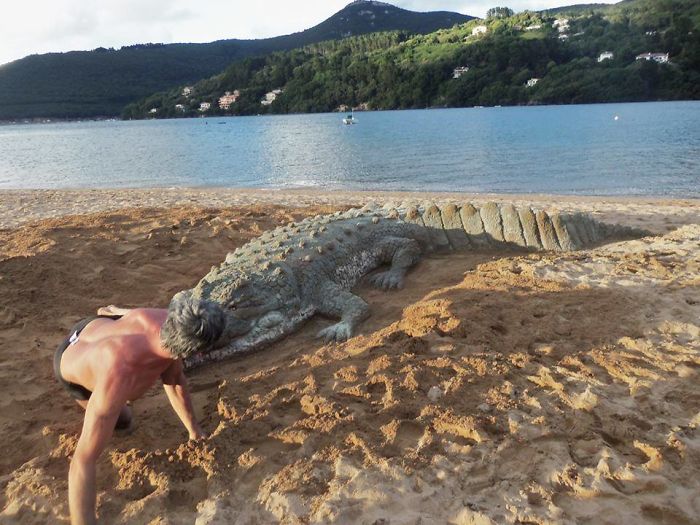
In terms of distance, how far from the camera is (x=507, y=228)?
664cm

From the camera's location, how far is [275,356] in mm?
4238

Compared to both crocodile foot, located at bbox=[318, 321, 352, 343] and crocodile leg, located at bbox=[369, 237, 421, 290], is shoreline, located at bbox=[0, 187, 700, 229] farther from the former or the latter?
crocodile foot, located at bbox=[318, 321, 352, 343]

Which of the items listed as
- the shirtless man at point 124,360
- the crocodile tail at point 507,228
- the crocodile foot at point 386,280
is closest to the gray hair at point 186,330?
the shirtless man at point 124,360

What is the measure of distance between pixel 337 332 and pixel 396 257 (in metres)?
2.00

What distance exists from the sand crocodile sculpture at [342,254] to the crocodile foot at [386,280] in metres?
0.01

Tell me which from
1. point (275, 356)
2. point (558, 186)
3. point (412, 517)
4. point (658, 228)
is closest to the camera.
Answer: point (412, 517)

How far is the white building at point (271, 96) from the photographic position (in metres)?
110

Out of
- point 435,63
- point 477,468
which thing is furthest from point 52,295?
point 435,63

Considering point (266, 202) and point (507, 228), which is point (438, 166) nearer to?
point (266, 202)

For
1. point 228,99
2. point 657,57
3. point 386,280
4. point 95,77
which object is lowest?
point 228,99

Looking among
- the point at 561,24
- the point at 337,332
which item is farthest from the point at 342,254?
the point at 561,24

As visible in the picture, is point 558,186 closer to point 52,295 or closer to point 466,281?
point 466,281

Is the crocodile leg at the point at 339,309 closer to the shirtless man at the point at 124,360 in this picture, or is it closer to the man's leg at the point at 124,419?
the man's leg at the point at 124,419

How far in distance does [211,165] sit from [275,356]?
25107 mm
